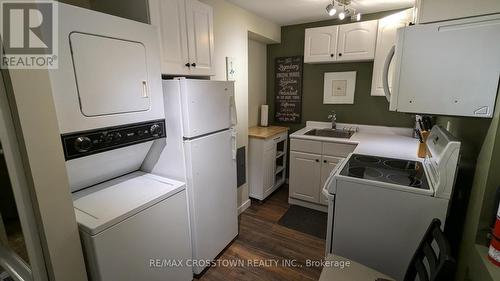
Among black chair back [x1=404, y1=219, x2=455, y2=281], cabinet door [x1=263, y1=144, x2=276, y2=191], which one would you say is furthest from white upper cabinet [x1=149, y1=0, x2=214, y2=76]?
black chair back [x1=404, y1=219, x2=455, y2=281]

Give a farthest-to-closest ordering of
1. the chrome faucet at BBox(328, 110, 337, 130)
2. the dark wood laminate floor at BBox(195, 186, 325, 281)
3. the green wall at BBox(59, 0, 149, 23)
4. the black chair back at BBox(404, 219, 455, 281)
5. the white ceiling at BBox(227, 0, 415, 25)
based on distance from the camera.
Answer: the chrome faucet at BBox(328, 110, 337, 130) < the white ceiling at BBox(227, 0, 415, 25) < the dark wood laminate floor at BBox(195, 186, 325, 281) < the green wall at BBox(59, 0, 149, 23) < the black chair back at BBox(404, 219, 455, 281)

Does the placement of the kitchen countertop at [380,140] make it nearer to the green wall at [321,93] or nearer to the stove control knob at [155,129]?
the green wall at [321,93]

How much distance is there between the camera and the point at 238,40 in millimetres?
2605

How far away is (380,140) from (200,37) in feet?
6.95

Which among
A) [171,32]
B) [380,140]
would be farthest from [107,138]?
[380,140]

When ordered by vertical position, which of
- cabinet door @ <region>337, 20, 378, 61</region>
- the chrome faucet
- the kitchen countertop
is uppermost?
cabinet door @ <region>337, 20, 378, 61</region>

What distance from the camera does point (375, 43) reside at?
2547 millimetres

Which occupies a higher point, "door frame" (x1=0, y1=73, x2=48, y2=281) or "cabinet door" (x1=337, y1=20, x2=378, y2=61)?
"cabinet door" (x1=337, y1=20, x2=378, y2=61)

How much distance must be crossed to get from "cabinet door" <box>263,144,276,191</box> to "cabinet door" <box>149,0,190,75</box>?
1.56 metres

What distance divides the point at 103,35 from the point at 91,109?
40cm

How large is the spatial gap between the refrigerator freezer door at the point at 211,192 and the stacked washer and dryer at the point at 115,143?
13 centimetres

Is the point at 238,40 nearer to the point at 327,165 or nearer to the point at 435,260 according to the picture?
the point at 327,165

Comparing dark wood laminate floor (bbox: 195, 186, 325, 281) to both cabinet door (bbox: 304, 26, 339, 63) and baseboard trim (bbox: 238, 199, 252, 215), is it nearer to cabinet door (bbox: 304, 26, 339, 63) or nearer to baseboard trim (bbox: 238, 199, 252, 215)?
baseboard trim (bbox: 238, 199, 252, 215)

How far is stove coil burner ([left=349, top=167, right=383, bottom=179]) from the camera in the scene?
5.06ft
